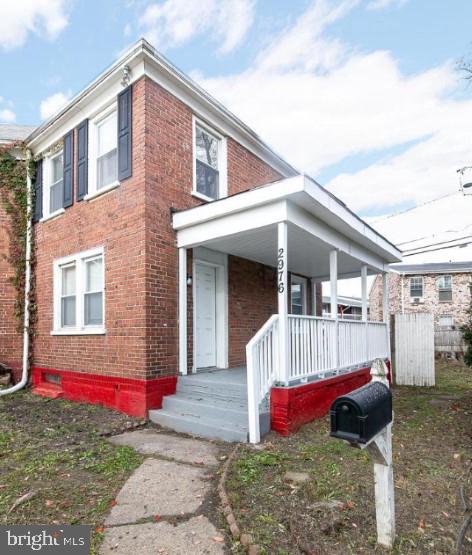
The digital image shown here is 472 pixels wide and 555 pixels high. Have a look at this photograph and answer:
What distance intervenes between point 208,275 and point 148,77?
365cm

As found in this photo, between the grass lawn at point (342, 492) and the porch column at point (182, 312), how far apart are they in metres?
2.21

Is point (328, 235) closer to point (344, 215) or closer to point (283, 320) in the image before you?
point (344, 215)

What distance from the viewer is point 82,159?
7762 millimetres

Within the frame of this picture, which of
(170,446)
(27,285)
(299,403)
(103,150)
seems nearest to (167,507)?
(170,446)

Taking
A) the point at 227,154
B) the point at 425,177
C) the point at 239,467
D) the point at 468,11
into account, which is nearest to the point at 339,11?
the point at 468,11

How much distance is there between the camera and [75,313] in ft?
25.7

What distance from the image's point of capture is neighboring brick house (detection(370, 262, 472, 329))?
23.1m

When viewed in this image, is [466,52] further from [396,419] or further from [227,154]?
[396,419]

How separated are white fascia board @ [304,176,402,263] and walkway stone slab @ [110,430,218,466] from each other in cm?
353

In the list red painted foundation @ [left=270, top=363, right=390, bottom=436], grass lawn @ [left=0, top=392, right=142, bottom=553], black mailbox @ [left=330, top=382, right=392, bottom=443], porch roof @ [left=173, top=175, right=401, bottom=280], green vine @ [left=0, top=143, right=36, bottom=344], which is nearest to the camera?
black mailbox @ [left=330, top=382, right=392, bottom=443]

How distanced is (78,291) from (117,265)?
4.69 feet

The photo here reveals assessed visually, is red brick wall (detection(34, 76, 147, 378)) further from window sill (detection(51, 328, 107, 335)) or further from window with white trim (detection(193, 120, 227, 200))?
window with white trim (detection(193, 120, 227, 200))

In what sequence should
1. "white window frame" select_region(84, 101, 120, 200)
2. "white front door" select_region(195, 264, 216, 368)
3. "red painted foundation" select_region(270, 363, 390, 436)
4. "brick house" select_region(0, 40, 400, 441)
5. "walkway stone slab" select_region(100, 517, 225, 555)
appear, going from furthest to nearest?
"white window frame" select_region(84, 101, 120, 200) → "white front door" select_region(195, 264, 216, 368) → "brick house" select_region(0, 40, 400, 441) → "red painted foundation" select_region(270, 363, 390, 436) → "walkway stone slab" select_region(100, 517, 225, 555)

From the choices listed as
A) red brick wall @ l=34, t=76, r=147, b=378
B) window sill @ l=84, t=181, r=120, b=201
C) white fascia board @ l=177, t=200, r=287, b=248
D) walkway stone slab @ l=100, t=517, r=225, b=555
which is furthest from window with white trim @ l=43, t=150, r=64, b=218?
walkway stone slab @ l=100, t=517, r=225, b=555
